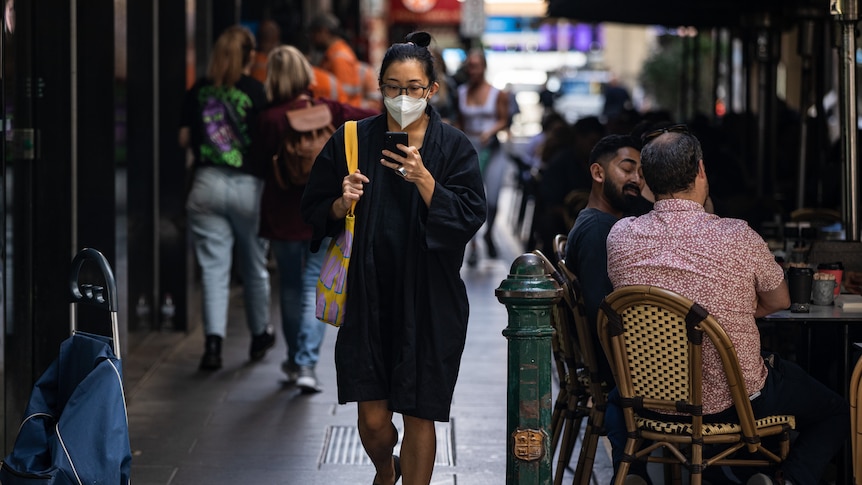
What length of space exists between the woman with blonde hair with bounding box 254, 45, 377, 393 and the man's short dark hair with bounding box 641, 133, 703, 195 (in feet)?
9.53

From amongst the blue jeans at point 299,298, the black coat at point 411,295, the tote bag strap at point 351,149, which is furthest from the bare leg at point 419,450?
the blue jeans at point 299,298

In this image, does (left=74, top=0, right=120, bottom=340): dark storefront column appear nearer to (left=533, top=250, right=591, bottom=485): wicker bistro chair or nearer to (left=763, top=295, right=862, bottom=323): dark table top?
(left=533, top=250, right=591, bottom=485): wicker bistro chair

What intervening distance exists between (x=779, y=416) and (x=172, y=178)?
5.33m

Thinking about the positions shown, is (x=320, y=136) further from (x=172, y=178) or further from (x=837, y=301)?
(x=837, y=301)

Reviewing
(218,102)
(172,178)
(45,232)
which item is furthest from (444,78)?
(45,232)

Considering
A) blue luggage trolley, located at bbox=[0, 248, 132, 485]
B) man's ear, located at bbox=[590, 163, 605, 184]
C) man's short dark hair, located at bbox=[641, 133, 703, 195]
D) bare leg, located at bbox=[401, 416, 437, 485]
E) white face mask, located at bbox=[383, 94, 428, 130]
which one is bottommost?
bare leg, located at bbox=[401, 416, 437, 485]

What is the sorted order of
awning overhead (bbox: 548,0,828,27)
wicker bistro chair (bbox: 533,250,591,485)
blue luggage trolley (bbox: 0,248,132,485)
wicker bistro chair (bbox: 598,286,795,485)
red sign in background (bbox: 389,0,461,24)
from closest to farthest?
blue luggage trolley (bbox: 0,248,132,485) < wicker bistro chair (bbox: 598,286,795,485) < wicker bistro chair (bbox: 533,250,591,485) < awning overhead (bbox: 548,0,828,27) < red sign in background (bbox: 389,0,461,24)

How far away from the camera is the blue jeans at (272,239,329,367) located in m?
7.41

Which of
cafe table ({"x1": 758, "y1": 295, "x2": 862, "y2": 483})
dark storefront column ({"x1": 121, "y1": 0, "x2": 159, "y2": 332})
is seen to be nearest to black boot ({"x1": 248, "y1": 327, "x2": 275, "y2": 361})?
dark storefront column ({"x1": 121, "y1": 0, "x2": 159, "y2": 332})

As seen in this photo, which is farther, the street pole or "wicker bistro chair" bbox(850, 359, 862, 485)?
the street pole

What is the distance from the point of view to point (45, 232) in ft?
21.8

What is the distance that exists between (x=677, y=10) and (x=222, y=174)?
6.26 metres

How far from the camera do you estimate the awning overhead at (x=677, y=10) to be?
35.1 ft

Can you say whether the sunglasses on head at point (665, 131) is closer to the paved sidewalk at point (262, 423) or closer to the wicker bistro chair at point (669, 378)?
the wicker bistro chair at point (669, 378)
